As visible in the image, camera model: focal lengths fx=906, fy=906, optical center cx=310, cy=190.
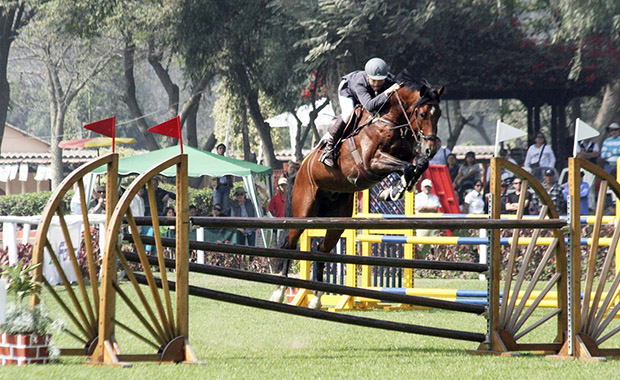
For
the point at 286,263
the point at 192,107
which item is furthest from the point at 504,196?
the point at 192,107

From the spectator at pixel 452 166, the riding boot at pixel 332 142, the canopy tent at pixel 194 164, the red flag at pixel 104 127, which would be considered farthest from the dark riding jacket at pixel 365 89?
the spectator at pixel 452 166

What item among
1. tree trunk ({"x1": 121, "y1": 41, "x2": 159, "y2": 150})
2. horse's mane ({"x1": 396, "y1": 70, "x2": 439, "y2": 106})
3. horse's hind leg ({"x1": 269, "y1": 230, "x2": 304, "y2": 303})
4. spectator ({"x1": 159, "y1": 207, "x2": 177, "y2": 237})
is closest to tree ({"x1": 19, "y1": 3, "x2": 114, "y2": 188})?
tree trunk ({"x1": 121, "y1": 41, "x2": 159, "y2": 150})

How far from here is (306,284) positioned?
5.90 m

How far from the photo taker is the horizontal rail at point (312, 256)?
576 centimetres

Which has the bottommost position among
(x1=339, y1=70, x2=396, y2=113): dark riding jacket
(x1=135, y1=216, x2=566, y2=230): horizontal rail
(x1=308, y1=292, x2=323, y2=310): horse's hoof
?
(x1=308, y1=292, x2=323, y2=310): horse's hoof

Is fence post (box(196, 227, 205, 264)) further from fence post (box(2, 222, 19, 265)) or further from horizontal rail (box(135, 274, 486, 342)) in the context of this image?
horizontal rail (box(135, 274, 486, 342))

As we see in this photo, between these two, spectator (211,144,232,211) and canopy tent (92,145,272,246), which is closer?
canopy tent (92,145,272,246)

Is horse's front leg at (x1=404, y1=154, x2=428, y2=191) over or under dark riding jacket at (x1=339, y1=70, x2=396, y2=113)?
under

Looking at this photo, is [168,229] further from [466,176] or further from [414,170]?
[414,170]

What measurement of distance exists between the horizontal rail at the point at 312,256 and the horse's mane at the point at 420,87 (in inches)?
67.1

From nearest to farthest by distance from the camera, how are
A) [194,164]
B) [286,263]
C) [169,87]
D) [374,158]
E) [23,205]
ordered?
[374,158] → [286,263] → [194,164] → [23,205] → [169,87]

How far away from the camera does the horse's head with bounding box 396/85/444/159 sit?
748 cm

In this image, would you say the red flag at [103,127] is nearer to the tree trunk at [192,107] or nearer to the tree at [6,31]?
the tree trunk at [192,107]

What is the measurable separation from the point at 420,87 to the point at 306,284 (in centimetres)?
268
